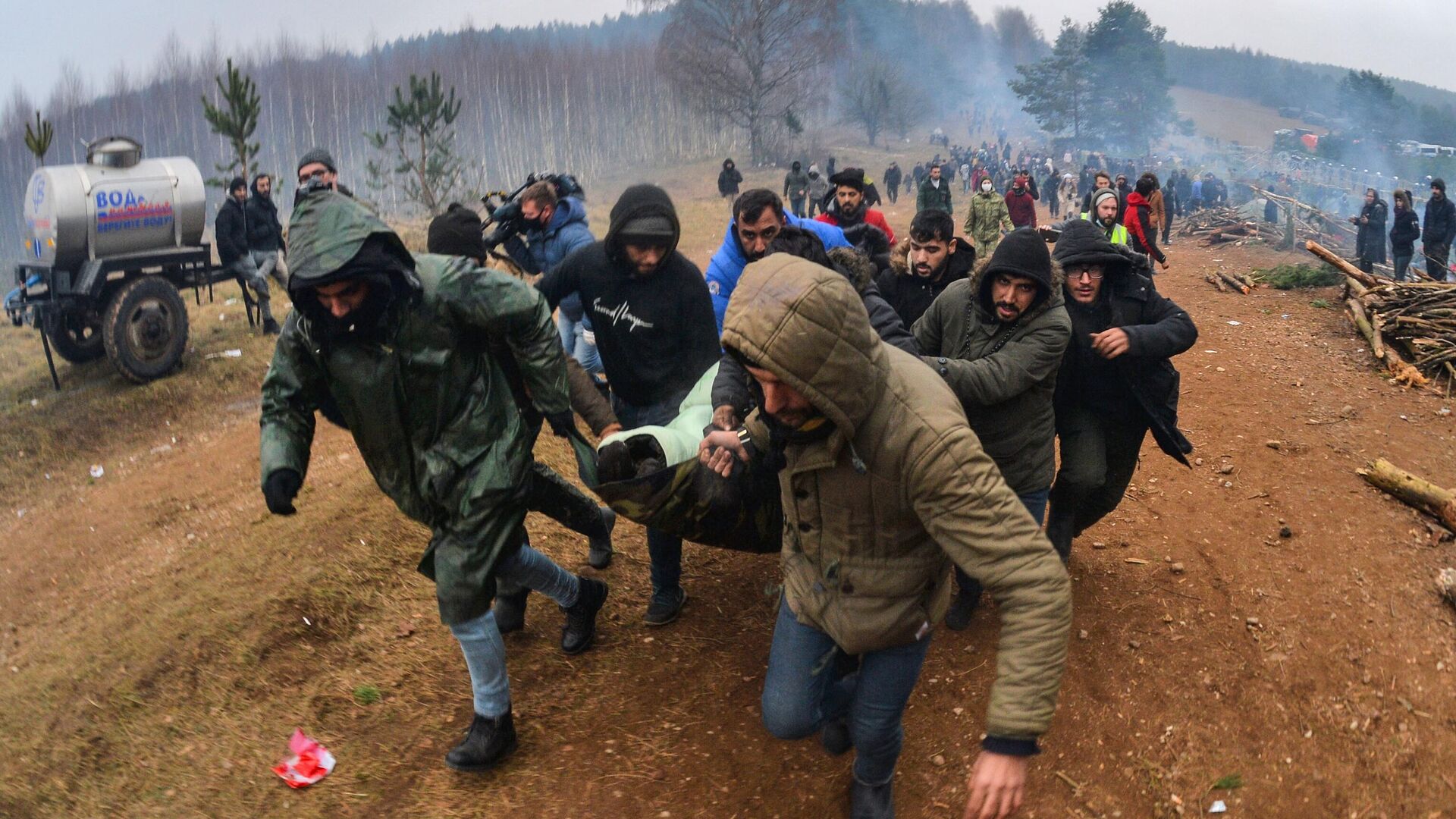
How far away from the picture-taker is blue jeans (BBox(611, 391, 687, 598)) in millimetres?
3920

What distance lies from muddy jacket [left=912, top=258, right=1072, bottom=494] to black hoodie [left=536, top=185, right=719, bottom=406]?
0.94m

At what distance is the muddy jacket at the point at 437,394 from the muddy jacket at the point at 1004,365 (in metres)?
1.46

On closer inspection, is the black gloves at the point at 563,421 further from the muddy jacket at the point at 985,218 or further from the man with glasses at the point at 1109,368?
the muddy jacket at the point at 985,218

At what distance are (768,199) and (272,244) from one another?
8.68 m

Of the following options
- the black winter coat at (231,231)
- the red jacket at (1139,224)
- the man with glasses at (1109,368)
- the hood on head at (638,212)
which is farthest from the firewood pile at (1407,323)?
the black winter coat at (231,231)

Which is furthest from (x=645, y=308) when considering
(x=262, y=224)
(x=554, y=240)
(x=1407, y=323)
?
(x=1407, y=323)

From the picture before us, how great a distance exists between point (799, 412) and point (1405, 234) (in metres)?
16.3

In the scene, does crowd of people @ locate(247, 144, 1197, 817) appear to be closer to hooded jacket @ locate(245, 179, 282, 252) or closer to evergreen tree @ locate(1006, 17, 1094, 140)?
hooded jacket @ locate(245, 179, 282, 252)

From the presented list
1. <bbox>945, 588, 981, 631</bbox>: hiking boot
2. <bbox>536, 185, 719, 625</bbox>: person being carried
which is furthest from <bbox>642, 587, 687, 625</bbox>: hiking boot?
<bbox>945, 588, 981, 631</bbox>: hiking boot

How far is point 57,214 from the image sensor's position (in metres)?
8.67

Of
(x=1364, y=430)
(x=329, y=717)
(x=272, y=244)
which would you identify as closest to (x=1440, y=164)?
(x=1364, y=430)

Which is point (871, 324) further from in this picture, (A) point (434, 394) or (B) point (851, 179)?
(B) point (851, 179)

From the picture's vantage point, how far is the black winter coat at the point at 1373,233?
53.4ft

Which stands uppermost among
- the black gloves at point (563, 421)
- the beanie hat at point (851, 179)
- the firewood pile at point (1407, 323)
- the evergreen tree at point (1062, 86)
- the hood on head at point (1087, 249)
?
the evergreen tree at point (1062, 86)
